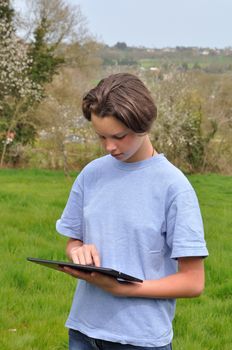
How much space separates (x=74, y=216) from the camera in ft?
7.72

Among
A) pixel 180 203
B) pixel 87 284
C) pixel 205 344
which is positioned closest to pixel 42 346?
pixel 205 344

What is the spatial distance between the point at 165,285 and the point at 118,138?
530 mm

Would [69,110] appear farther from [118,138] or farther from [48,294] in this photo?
[118,138]

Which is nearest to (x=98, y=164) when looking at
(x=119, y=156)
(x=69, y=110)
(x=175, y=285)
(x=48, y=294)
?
(x=119, y=156)

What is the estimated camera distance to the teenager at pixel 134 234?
2.01 m

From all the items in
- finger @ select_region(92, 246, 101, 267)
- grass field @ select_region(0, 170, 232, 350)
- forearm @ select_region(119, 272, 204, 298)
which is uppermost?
finger @ select_region(92, 246, 101, 267)

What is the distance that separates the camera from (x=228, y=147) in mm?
22266

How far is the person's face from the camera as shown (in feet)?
6.63

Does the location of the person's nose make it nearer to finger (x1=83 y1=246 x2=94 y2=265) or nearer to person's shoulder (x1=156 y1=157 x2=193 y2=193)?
person's shoulder (x1=156 y1=157 x2=193 y2=193)

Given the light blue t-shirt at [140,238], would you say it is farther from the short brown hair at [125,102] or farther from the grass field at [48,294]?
the grass field at [48,294]

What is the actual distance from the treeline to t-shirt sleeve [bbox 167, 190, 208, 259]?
18.0 m

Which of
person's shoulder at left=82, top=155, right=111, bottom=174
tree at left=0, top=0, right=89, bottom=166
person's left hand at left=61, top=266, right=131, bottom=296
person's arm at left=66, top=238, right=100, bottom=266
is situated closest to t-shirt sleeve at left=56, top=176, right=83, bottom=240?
person's shoulder at left=82, top=155, right=111, bottom=174

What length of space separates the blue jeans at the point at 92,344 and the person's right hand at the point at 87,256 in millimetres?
306

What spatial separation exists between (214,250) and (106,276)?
226 inches
